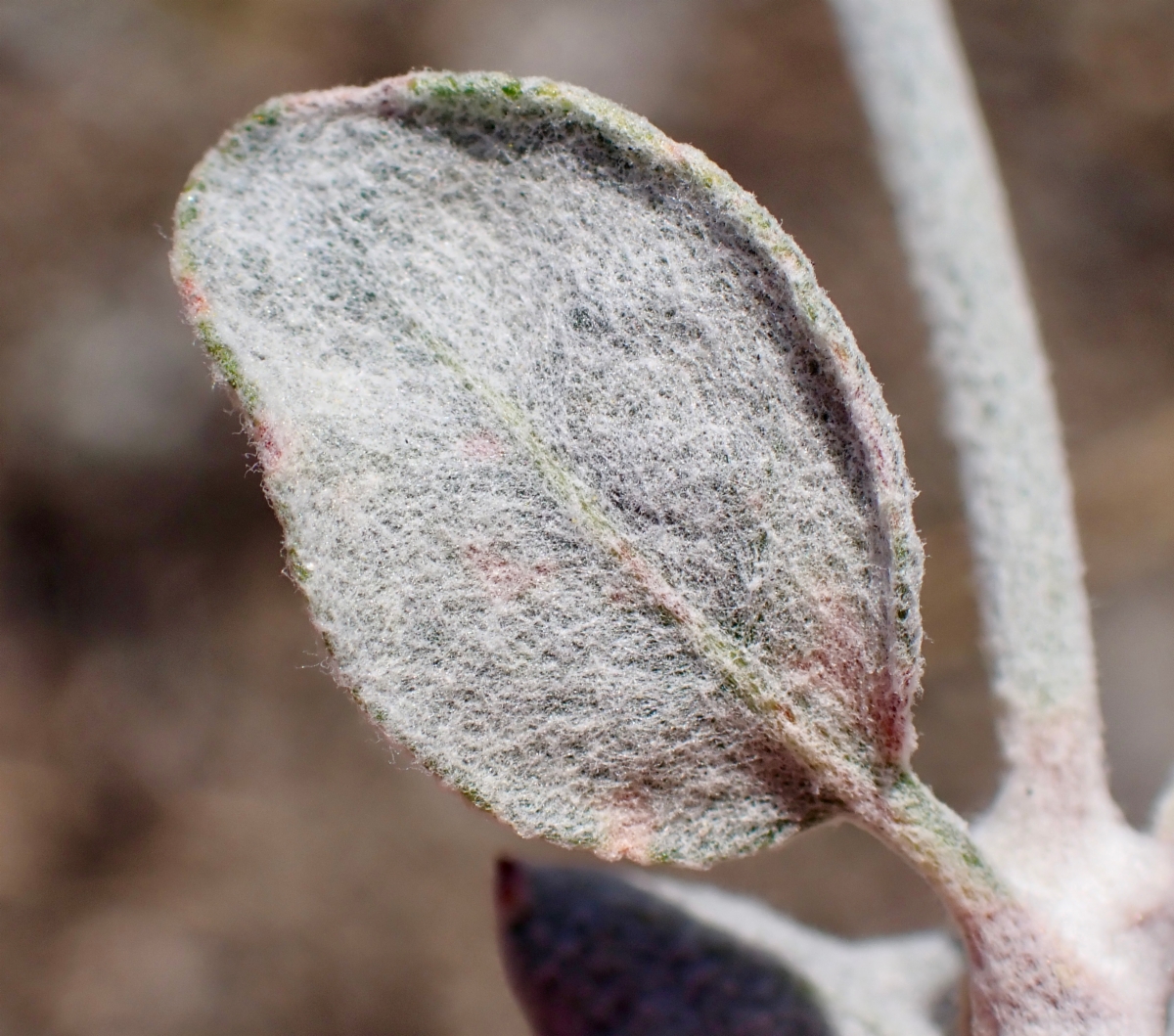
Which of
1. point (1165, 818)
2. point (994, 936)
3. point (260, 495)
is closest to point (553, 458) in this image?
point (994, 936)

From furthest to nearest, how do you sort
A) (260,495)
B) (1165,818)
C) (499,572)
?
(260,495)
(1165,818)
(499,572)

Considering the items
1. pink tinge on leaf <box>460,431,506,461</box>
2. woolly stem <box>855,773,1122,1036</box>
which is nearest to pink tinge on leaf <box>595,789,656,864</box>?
woolly stem <box>855,773,1122,1036</box>

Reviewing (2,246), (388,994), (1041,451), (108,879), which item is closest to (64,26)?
(2,246)

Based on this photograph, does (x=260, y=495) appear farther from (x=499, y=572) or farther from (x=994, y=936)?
(x=994, y=936)

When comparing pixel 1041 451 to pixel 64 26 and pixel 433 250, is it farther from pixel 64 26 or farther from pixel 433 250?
pixel 64 26

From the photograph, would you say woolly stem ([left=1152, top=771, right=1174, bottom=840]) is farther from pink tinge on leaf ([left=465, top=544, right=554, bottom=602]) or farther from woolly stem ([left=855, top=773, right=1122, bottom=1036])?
pink tinge on leaf ([left=465, top=544, right=554, bottom=602])
